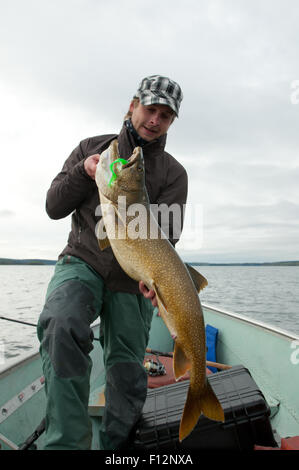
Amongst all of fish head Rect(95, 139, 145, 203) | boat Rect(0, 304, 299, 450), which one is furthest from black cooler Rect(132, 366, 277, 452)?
fish head Rect(95, 139, 145, 203)

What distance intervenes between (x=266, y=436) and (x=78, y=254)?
6.83 ft

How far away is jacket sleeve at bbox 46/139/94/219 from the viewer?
9.11 feet

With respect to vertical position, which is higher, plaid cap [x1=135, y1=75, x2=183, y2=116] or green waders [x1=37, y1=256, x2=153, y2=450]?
plaid cap [x1=135, y1=75, x2=183, y2=116]

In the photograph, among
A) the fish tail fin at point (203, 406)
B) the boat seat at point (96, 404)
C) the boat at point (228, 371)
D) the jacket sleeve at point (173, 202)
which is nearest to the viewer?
the fish tail fin at point (203, 406)

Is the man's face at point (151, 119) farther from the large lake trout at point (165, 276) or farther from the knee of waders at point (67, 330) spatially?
the knee of waders at point (67, 330)

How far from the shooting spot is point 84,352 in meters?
2.48

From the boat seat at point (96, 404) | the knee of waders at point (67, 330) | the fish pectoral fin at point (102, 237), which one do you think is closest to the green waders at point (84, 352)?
the knee of waders at point (67, 330)

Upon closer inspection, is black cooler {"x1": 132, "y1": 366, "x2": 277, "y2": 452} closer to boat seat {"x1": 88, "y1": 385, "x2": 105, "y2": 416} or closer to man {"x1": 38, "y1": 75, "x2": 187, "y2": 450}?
man {"x1": 38, "y1": 75, "x2": 187, "y2": 450}

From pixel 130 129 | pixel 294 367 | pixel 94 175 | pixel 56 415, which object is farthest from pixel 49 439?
pixel 294 367

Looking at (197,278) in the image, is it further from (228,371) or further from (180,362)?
(228,371)

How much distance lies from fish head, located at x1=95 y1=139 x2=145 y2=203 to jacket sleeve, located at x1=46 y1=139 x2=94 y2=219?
225 mm

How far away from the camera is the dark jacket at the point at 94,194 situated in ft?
9.41
